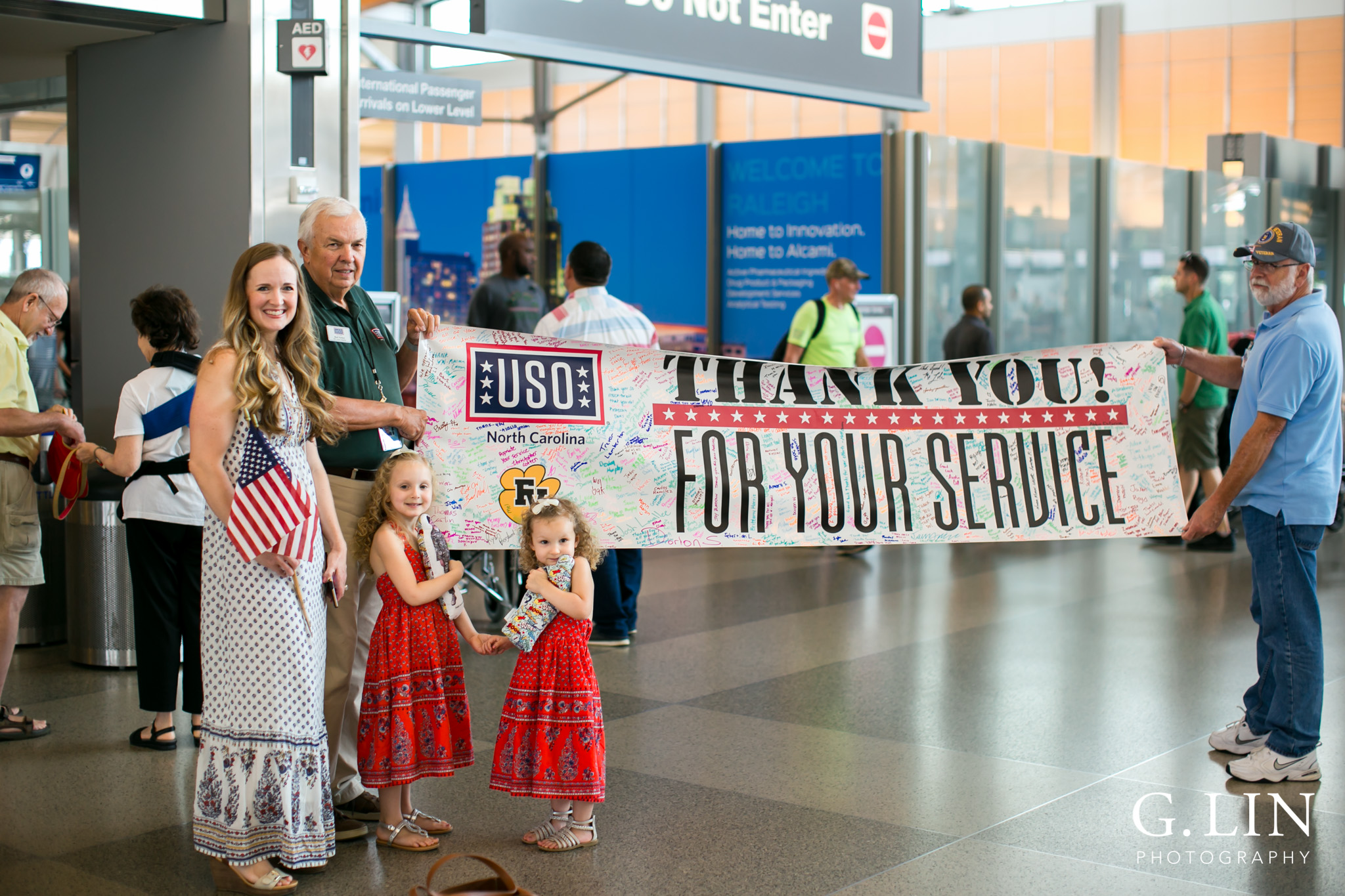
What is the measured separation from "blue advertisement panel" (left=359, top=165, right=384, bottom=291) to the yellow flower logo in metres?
11.7

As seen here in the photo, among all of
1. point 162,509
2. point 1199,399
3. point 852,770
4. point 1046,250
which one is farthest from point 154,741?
point 1046,250

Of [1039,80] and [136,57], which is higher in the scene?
[1039,80]

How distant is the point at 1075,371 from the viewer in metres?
5.21

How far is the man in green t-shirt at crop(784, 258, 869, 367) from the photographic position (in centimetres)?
941

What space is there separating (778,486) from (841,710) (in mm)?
1296

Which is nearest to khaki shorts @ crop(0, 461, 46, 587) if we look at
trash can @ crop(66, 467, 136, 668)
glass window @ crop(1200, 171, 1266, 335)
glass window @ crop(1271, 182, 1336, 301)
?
trash can @ crop(66, 467, 136, 668)

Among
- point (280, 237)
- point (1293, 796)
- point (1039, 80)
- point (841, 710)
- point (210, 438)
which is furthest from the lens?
point (1039, 80)

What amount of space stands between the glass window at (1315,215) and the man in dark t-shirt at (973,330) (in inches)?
268

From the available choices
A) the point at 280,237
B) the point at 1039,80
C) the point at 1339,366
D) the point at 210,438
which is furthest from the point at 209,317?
the point at 1039,80

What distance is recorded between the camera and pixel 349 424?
4121mm

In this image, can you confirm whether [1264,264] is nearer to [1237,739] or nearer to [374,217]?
[1237,739]

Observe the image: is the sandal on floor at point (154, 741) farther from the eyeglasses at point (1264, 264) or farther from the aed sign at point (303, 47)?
the eyeglasses at point (1264, 264)

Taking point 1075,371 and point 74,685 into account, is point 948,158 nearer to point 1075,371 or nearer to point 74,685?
point 1075,371

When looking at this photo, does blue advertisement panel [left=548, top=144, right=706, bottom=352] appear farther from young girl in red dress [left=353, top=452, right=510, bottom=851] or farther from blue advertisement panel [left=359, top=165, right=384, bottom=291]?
young girl in red dress [left=353, top=452, right=510, bottom=851]
